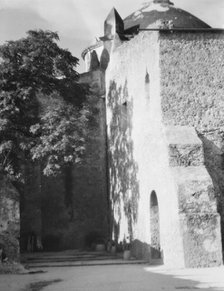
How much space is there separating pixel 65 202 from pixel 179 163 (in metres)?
8.23

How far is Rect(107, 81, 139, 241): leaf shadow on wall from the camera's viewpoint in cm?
1770

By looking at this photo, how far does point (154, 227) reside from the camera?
51.4 feet

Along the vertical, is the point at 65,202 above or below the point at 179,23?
below

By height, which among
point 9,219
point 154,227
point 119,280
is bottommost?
point 119,280

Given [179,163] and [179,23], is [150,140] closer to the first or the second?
[179,163]

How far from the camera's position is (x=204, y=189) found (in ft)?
43.9

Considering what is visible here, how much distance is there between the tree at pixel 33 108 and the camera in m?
16.1

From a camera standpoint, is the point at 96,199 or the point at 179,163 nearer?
the point at 179,163

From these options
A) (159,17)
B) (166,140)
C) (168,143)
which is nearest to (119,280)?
(168,143)

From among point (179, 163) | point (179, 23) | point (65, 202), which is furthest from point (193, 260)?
point (179, 23)

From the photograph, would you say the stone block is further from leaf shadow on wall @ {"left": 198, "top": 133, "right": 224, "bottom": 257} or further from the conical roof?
the conical roof

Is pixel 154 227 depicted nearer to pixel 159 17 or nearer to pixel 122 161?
pixel 122 161

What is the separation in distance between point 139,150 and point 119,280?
6552mm

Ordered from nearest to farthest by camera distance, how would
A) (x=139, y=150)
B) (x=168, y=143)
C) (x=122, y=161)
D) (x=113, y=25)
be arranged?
(x=168, y=143) < (x=139, y=150) < (x=122, y=161) < (x=113, y=25)
